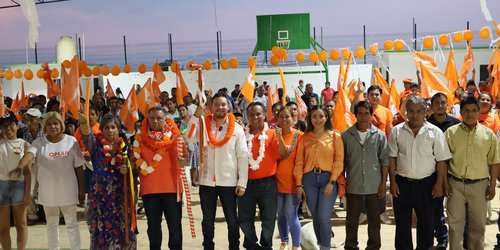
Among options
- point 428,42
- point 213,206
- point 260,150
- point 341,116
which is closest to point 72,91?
point 213,206

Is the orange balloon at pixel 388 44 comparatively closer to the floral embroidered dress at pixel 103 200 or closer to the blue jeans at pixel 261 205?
the blue jeans at pixel 261 205

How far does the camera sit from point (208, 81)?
23.9 m

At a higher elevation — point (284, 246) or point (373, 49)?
point (373, 49)

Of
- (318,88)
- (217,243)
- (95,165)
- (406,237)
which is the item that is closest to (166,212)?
(95,165)

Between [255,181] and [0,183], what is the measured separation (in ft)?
8.32

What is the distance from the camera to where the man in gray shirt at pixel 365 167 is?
5613mm

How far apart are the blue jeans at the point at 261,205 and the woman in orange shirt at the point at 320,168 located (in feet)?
0.91

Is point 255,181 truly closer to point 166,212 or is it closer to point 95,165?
point 166,212

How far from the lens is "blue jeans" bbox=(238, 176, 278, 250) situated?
5727mm

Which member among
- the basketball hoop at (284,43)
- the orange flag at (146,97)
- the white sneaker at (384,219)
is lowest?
the white sneaker at (384,219)

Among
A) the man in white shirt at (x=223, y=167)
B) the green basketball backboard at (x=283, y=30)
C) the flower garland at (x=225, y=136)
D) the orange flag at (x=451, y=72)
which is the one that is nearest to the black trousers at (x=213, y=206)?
the man in white shirt at (x=223, y=167)

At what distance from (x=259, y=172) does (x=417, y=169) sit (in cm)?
153

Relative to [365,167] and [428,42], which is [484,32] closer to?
[428,42]

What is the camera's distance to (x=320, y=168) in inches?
222
